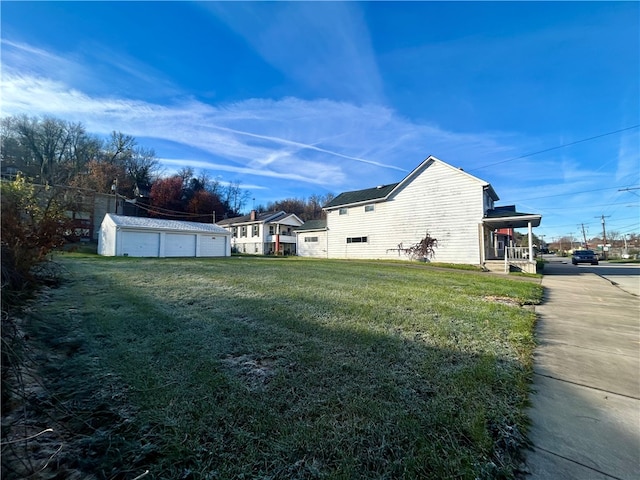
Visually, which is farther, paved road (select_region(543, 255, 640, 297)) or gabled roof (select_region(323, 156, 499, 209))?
gabled roof (select_region(323, 156, 499, 209))

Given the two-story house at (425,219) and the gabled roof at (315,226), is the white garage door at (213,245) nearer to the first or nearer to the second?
the gabled roof at (315,226)

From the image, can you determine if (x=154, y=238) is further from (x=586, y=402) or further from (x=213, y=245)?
(x=586, y=402)

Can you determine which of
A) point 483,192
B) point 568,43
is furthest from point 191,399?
point 483,192

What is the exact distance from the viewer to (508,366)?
9.45ft


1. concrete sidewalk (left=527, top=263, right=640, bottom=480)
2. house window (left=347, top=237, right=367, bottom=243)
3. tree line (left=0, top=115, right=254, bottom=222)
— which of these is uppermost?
tree line (left=0, top=115, right=254, bottom=222)

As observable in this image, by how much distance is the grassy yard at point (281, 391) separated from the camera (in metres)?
1.53

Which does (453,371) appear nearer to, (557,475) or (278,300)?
(557,475)

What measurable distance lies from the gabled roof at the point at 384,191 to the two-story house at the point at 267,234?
1210 cm

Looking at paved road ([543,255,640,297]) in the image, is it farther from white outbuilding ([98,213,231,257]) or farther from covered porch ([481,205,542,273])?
white outbuilding ([98,213,231,257])

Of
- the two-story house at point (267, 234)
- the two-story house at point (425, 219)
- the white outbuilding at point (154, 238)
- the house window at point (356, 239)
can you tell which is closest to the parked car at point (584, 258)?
the two-story house at point (425, 219)

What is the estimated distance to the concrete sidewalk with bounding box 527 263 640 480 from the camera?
165 cm

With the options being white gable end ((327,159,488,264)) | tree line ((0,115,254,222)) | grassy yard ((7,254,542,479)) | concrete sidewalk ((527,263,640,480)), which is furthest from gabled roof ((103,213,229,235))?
concrete sidewalk ((527,263,640,480))

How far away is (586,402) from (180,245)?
2649 cm

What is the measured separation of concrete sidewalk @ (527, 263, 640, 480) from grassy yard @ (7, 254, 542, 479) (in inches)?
6.8
